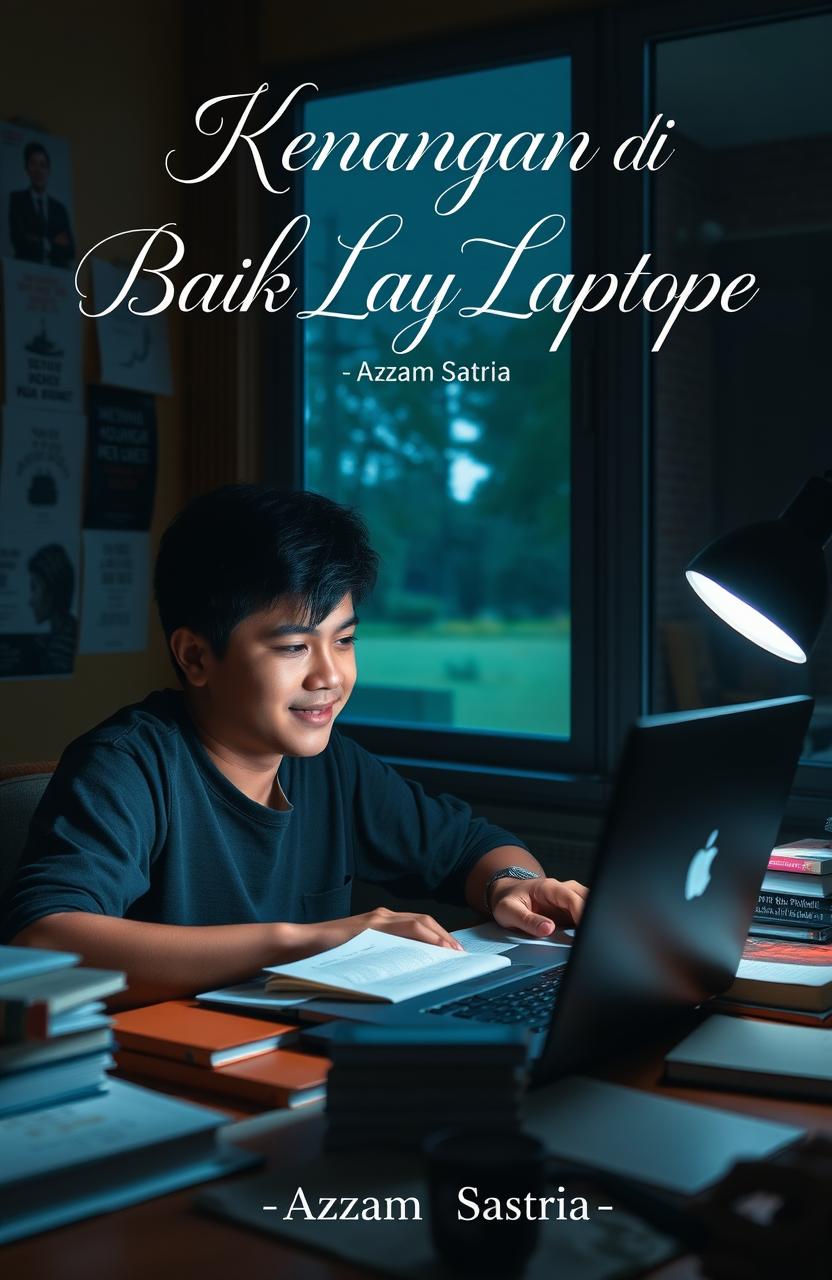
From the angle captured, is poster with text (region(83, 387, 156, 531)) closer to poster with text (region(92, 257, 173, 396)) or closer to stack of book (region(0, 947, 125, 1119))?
poster with text (region(92, 257, 173, 396))

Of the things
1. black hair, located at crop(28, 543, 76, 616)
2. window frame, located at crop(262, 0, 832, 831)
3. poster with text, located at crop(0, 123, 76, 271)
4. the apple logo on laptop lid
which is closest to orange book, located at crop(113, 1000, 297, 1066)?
the apple logo on laptop lid

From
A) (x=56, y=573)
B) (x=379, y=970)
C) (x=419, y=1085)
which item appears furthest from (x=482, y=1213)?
(x=56, y=573)

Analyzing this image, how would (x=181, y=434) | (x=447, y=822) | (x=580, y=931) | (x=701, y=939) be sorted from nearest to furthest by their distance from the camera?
(x=580, y=931), (x=701, y=939), (x=447, y=822), (x=181, y=434)

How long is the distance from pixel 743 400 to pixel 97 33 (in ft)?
5.24

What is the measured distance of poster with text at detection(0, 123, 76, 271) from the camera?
2705mm

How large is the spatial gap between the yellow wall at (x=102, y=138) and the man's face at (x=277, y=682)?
1147 mm

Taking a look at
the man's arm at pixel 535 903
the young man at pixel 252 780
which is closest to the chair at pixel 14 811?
the young man at pixel 252 780

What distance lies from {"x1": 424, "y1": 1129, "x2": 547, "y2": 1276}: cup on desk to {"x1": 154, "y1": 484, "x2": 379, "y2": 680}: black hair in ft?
3.34

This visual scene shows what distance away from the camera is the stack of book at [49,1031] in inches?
37.0

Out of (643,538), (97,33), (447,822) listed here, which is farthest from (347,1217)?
(97,33)

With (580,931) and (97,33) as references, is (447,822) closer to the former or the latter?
(580,931)

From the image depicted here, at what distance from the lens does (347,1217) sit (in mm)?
892

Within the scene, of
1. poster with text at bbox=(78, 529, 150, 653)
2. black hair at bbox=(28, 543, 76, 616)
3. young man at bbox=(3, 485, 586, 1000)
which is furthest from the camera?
poster with text at bbox=(78, 529, 150, 653)

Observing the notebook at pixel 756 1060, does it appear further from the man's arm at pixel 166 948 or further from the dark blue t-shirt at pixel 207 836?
the dark blue t-shirt at pixel 207 836
